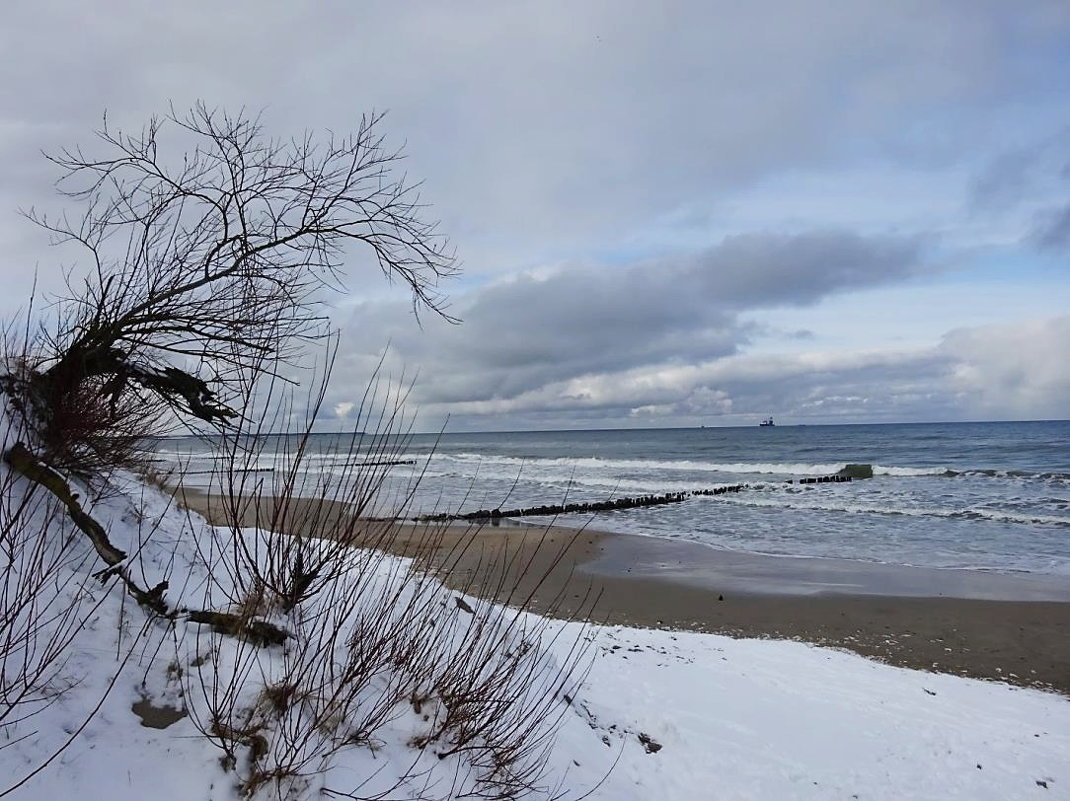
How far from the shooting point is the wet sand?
1067 centimetres

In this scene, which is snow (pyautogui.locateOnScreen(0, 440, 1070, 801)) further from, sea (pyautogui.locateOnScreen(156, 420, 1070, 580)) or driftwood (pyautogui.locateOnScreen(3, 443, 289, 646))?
sea (pyautogui.locateOnScreen(156, 420, 1070, 580))

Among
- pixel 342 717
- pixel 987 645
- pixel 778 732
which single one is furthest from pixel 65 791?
pixel 987 645

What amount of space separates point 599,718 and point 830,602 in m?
9.17

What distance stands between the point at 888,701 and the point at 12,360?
34.3 feet

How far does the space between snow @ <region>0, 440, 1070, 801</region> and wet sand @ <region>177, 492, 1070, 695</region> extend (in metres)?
1.13

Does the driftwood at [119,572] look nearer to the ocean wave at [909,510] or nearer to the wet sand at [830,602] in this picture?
the wet sand at [830,602]

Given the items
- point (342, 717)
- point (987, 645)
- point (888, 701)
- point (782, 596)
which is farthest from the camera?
point (782, 596)

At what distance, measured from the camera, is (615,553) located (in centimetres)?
1983

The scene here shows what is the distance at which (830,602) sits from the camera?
13766 millimetres

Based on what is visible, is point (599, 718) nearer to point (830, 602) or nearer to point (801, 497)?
point (830, 602)

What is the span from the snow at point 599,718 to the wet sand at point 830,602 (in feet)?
3.71

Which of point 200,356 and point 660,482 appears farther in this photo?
point 660,482

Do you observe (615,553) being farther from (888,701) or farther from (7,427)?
(7,427)

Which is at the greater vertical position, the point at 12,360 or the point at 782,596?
the point at 12,360
